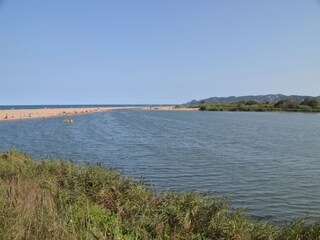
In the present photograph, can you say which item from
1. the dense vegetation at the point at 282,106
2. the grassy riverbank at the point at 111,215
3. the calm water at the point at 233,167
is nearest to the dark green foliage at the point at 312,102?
the dense vegetation at the point at 282,106

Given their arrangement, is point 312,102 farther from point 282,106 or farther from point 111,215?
point 111,215

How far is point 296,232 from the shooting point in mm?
8938

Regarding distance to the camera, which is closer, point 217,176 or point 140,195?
point 140,195

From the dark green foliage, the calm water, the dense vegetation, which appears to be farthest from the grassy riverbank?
the dark green foliage

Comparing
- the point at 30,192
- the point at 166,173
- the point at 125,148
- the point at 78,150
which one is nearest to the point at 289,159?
the point at 166,173

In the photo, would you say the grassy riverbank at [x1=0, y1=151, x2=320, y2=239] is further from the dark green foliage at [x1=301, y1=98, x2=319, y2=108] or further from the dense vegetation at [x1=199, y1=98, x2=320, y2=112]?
the dark green foliage at [x1=301, y1=98, x2=319, y2=108]

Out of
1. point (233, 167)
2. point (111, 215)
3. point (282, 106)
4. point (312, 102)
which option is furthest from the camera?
point (282, 106)

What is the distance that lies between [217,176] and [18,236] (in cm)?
1502

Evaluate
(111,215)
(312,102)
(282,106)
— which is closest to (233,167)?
(111,215)

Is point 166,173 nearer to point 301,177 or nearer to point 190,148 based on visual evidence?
point 301,177

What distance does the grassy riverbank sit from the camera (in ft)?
21.2

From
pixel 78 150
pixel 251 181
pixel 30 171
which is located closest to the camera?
pixel 30 171

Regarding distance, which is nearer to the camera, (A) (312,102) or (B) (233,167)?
(B) (233,167)

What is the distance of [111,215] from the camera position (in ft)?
30.0
